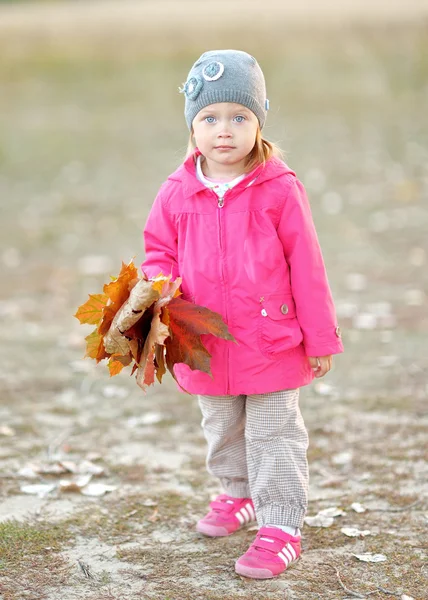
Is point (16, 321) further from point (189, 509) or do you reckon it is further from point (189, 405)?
point (189, 509)

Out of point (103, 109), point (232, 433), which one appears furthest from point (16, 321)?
point (103, 109)

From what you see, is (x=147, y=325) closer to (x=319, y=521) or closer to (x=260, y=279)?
(x=260, y=279)

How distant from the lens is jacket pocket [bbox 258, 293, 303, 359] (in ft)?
10.0

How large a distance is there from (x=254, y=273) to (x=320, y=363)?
35 centimetres

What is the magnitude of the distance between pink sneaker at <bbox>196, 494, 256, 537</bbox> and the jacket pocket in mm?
640

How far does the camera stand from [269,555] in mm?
3080

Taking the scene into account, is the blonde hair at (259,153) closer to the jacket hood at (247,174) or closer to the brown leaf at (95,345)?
the jacket hood at (247,174)

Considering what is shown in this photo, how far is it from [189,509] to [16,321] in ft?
9.58

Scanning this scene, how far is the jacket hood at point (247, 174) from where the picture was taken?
3094 millimetres

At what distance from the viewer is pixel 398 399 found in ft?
15.4

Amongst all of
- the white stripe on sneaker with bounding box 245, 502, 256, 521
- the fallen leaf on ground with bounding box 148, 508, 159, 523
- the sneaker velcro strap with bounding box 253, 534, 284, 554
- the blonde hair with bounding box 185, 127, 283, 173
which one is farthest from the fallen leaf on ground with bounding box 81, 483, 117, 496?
the blonde hair with bounding box 185, 127, 283, 173

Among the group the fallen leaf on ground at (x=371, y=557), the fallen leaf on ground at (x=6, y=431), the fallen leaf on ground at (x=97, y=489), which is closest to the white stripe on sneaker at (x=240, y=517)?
the fallen leaf on ground at (x=371, y=557)

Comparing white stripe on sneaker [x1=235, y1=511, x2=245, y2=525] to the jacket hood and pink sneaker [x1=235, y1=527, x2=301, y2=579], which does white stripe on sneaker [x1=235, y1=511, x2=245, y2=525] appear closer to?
pink sneaker [x1=235, y1=527, x2=301, y2=579]

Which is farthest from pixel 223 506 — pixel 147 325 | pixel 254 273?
pixel 254 273
